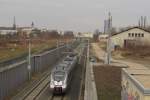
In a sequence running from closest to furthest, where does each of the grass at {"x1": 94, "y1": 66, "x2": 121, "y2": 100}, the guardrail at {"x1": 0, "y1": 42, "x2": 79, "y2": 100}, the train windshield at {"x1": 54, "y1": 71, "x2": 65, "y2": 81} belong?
the grass at {"x1": 94, "y1": 66, "x2": 121, "y2": 100}, the guardrail at {"x1": 0, "y1": 42, "x2": 79, "y2": 100}, the train windshield at {"x1": 54, "y1": 71, "x2": 65, "y2": 81}

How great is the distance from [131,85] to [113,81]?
16.5 meters

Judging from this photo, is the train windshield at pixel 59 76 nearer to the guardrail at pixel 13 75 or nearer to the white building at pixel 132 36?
the guardrail at pixel 13 75

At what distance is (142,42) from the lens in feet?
252

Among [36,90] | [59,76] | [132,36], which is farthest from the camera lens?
[132,36]

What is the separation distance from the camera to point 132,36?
257ft

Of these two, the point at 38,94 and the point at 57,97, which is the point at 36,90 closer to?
the point at 38,94

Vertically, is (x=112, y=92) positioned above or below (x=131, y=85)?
below

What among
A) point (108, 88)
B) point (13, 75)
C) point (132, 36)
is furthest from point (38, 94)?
point (132, 36)

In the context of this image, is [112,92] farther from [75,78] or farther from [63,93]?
[75,78]

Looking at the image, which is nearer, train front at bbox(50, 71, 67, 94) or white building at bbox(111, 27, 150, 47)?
train front at bbox(50, 71, 67, 94)

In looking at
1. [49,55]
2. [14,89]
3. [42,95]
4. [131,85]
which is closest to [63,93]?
[42,95]

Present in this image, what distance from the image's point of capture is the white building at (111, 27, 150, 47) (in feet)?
252

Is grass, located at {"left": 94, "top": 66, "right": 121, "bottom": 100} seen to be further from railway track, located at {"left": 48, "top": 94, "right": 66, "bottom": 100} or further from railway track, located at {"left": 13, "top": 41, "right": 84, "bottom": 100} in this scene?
railway track, located at {"left": 13, "top": 41, "right": 84, "bottom": 100}

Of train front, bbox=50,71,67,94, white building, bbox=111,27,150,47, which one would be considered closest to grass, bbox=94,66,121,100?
train front, bbox=50,71,67,94
